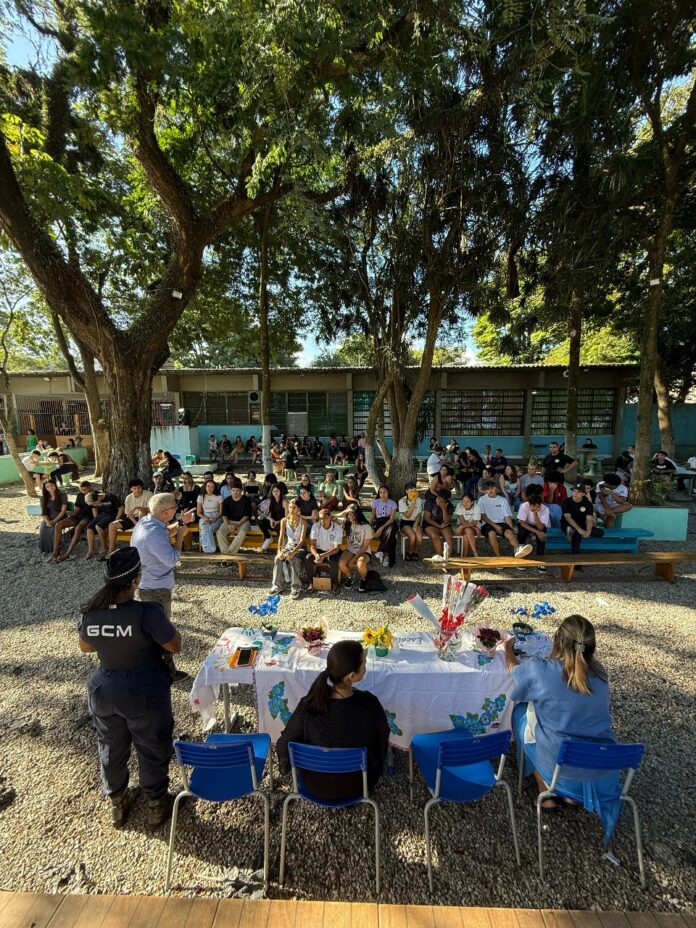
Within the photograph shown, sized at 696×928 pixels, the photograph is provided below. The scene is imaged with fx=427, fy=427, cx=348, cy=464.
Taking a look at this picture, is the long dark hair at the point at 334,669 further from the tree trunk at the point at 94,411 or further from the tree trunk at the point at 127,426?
the tree trunk at the point at 94,411

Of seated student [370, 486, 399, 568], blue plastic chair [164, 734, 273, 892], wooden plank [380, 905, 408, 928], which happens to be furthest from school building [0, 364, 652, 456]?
wooden plank [380, 905, 408, 928]

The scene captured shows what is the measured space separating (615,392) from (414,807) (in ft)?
57.3

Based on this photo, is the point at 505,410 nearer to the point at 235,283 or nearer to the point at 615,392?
the point at 615,392

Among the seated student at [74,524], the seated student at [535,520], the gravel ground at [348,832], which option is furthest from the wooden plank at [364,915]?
the seated student at [74,524]

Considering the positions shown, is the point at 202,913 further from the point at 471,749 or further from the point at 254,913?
the point at 471,749

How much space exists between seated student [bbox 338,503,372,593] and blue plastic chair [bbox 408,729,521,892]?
3.21 meters

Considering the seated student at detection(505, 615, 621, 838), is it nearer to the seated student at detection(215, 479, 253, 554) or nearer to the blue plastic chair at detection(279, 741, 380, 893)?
the blue plastic chair at detection(279, 741, 380, 893)

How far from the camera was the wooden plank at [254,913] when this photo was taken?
6.26 feet

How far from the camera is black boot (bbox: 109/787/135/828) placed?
2.56m

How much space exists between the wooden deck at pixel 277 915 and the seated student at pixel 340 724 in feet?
1.50

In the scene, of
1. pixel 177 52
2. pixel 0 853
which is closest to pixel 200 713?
pixel 0 853

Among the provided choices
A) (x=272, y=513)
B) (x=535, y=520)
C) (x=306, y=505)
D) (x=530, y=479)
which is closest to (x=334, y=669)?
(x=306, y=505)

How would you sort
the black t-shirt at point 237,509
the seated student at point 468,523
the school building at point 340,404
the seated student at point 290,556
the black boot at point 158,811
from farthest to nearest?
the school building at point 340,404, the black t-shirt at point 237,509, the seated student at point 468,523, the seated student at point 290,556, the black boot at point 158,811

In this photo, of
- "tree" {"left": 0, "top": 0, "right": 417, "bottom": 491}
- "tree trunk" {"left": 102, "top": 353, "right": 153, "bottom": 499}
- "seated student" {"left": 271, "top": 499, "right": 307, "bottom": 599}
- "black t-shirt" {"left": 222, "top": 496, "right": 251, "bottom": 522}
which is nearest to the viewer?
"tree" {"left": 0, "top": 0, "right": 417, "bottom": 491}
